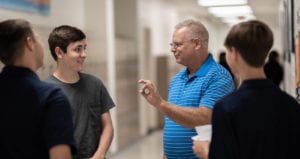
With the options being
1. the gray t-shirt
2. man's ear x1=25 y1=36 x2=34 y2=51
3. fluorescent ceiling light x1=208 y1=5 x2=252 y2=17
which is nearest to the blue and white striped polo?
the gray t-shirt

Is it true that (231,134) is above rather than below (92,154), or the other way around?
above

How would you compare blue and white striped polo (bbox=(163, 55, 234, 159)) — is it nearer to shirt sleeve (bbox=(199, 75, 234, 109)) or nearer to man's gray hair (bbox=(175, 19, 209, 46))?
shirt sleeve (bbox=(199, 75, 234, 109))

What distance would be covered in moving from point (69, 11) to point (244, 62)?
504 cm

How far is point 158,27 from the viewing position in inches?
466

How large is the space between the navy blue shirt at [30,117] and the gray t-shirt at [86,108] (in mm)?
805

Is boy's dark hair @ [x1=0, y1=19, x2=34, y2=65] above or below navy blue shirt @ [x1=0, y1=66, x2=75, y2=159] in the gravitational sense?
above

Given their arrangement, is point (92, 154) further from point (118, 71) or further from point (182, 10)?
point (182, 10)

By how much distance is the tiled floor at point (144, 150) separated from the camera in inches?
302

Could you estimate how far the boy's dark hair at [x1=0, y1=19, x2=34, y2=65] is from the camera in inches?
76.7

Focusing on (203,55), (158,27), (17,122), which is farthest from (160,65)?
(17,122)

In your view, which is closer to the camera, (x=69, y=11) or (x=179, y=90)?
(x=179, y=90)

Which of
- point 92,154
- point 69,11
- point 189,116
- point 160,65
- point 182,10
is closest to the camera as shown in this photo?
point 189,116

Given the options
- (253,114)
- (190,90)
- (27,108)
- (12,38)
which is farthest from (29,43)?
(190,90)

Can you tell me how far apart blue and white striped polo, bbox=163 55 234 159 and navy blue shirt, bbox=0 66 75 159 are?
0.97m
